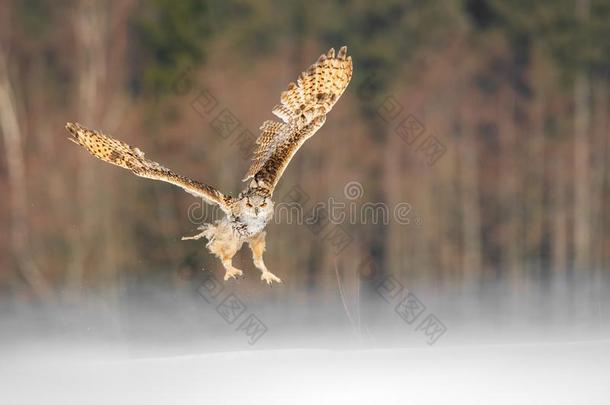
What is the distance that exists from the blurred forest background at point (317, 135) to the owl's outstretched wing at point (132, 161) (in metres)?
10.7

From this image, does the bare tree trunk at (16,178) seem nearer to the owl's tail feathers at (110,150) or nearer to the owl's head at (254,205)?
the owl's tail feathers at (110,150)

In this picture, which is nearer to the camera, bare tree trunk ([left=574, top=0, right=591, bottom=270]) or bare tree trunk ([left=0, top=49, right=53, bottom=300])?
bare tree trunk ([left=0, top=49, right=53, bottom=300])

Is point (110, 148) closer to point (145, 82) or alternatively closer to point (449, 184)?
point (145, 82)

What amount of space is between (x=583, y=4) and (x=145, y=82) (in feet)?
38.6

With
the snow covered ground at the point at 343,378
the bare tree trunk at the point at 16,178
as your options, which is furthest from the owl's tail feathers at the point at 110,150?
the bare tree trunk at the point at 16,178

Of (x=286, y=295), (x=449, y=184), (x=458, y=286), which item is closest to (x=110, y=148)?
(x=286, y=295)

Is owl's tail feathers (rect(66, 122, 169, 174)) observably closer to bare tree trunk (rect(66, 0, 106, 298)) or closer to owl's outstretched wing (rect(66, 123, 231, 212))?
owl's outstretched wing (rect(66, 123, 231, 212))

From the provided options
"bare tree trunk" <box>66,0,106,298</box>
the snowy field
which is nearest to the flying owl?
the snowy field

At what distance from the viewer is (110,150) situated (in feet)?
31.5

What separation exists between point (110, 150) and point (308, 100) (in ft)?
8.09

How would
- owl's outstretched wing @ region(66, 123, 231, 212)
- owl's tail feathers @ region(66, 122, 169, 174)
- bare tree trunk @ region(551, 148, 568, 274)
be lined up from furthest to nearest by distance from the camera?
bare tree trunk @ region(551, 148, 568, 274), owl's tail feathers @ region(66, 122, 169, 174), owl's outstretched wing @ region(66, 123, 231, 212)

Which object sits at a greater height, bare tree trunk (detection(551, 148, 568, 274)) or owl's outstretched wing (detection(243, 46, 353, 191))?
bare tree trunk (detection(551, 148, 568, 274))

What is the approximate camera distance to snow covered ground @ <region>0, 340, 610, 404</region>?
1128 centimetres

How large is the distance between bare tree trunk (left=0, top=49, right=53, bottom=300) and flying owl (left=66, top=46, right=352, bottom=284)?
13956mm
